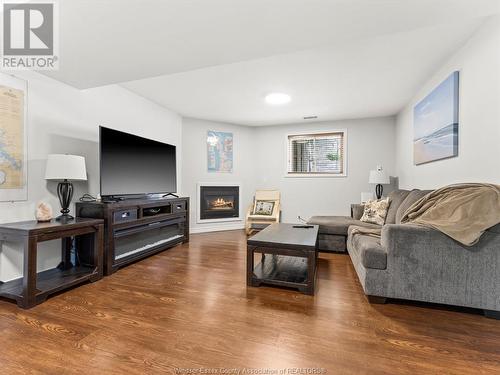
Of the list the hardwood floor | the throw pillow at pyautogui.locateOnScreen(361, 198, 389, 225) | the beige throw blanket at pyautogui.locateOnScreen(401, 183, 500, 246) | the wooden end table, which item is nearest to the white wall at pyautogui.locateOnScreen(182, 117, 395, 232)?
the throw pillow at pyautogui.locateOnScreen(361, 198, 389, 225)

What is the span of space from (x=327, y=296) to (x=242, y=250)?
66.4 inches

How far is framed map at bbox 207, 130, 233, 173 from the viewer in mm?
5199

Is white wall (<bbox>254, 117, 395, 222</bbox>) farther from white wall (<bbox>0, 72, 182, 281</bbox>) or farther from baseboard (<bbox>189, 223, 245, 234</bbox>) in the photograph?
white wall (<bbox>0, 72, 182, 281</bbox>)

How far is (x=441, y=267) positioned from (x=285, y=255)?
3.94 feet

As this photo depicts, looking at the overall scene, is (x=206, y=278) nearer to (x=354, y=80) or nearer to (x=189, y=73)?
(x=189, y=73)

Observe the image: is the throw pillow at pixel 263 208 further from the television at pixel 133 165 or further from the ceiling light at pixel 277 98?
the ceiling light at pixel 277 98

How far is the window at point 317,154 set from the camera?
511 cm

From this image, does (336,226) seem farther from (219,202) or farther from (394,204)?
(219,202)

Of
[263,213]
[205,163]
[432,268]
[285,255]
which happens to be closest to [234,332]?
[285,255]

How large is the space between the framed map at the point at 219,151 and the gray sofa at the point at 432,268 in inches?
149

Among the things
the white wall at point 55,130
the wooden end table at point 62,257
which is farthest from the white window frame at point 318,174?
the wooden end table at point 62,257

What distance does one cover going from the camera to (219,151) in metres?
5.30

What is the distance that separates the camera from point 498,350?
1.41 meters

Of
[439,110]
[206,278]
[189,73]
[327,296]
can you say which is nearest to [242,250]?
[206,278]
